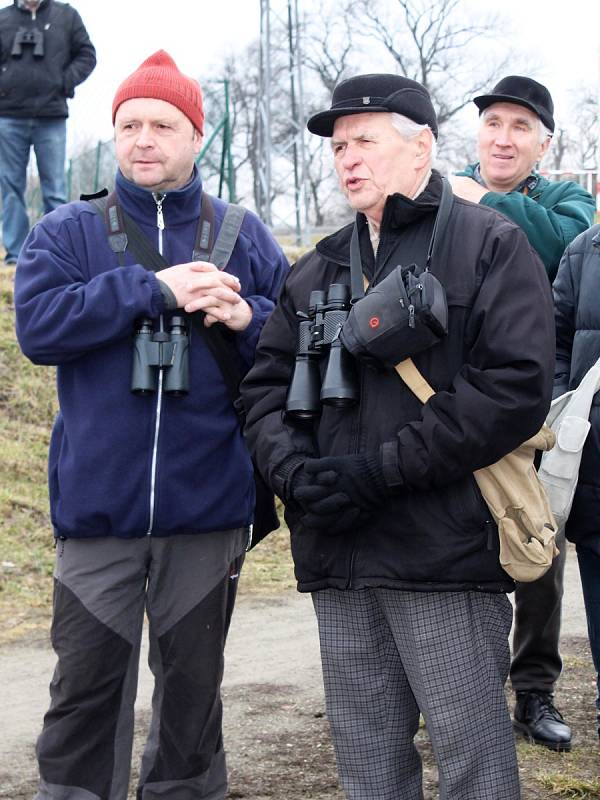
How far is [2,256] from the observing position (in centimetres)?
1131

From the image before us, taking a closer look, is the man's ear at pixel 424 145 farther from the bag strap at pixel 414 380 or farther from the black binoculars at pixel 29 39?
the black binoculars at pixel 29 39

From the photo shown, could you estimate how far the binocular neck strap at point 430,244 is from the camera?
3.04 m

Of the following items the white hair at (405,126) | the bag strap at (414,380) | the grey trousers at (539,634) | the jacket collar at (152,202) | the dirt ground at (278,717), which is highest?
the white hair at (405,126)

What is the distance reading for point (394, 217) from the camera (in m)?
3.08

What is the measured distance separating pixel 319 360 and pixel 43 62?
283 inches

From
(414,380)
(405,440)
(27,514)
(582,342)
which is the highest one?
(582,342)

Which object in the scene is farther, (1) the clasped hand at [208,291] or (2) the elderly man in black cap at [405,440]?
(1) the clasped hand at [208,291]

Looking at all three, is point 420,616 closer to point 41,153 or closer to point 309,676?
point 309,676

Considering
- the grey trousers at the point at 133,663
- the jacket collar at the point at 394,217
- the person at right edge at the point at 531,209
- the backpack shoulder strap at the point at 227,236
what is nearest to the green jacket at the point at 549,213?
the person at right edge at the point at 531,209

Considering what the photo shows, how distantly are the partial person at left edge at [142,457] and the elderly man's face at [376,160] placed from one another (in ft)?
1.76

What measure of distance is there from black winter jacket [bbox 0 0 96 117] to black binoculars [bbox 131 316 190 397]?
6661 millimetres

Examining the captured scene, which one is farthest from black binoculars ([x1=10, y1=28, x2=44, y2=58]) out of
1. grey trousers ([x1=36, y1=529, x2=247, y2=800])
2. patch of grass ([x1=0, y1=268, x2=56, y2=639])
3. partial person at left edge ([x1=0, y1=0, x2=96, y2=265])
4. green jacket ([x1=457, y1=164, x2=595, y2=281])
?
grey trousers ([x1=36, y1=529, x2=247, y2=800])

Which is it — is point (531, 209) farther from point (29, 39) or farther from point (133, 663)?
point (29, 39)

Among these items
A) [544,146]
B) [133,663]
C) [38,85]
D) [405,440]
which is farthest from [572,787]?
[38,85]
